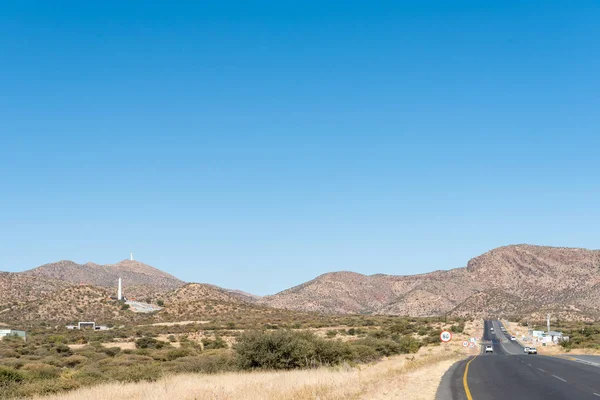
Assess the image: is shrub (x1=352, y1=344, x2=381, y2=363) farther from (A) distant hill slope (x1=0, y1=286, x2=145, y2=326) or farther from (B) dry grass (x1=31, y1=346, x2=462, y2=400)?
(A) distant hill slope (x1=0, y1=286, x2=145, y2=326)

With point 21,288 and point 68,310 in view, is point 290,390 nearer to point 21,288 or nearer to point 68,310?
point 68,310

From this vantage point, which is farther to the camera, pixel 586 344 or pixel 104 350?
pixel 586 344

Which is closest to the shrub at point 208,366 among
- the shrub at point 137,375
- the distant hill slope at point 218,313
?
the shrub at point 137,375

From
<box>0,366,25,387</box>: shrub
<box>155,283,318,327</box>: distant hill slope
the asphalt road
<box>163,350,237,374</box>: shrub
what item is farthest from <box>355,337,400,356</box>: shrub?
<box>155,283,318,327</box>: distant hill slope

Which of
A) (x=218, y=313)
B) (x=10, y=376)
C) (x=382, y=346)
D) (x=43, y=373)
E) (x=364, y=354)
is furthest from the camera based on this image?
(x=218, y=313)

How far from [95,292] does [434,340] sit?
7860 centimetres

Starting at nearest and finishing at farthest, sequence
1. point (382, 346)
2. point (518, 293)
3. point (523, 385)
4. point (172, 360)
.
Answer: point (523, 385), point (172, 360), point (382, 346), point (518, 293)

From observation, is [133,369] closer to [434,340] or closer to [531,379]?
[531,379]

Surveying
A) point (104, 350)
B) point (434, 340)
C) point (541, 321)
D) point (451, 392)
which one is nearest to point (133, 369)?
point (451, 392)

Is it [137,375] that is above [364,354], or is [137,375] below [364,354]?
above

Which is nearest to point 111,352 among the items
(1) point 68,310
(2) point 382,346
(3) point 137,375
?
(2) point 382,346

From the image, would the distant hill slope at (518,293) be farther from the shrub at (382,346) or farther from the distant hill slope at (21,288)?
the shrub at (382,346)

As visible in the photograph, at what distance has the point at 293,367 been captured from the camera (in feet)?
106

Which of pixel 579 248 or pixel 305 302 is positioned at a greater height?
pixel 579 248
